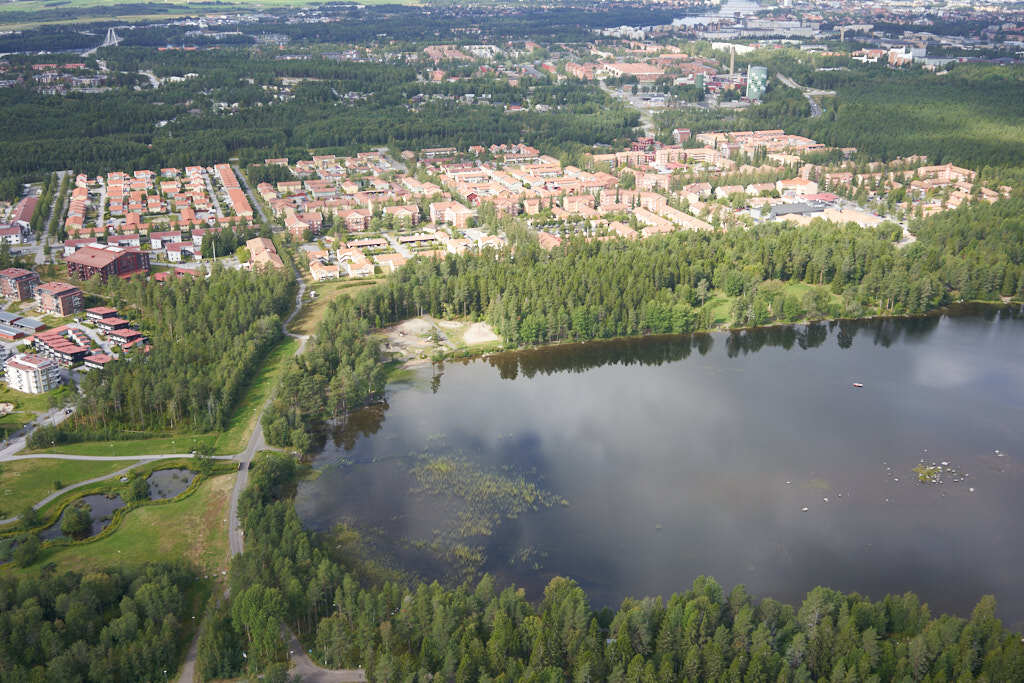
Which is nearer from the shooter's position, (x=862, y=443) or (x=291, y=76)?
(x=862, y=443)

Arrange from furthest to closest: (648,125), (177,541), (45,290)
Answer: (648,125)
(45,290)
(177,541)

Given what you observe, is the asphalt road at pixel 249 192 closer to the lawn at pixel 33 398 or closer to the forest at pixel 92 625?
the lawn at pixel 33 398

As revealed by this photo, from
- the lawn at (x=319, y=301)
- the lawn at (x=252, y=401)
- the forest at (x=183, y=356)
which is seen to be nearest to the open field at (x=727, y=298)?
the lawn at (x=319, y=301)

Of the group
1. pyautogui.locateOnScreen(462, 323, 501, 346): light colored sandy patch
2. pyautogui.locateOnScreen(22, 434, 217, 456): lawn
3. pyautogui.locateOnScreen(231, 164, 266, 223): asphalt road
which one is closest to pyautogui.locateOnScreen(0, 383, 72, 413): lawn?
pyautogui.locateOnScreen(22, 434, 217, 456): lawn

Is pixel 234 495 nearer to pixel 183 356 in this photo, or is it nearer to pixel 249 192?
pixel 183 356

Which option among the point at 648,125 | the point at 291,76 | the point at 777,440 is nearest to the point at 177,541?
the point at 777,440

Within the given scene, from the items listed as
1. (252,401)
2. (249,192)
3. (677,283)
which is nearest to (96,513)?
(252,401)

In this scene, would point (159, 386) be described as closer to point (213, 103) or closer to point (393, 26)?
point (213, 103)
